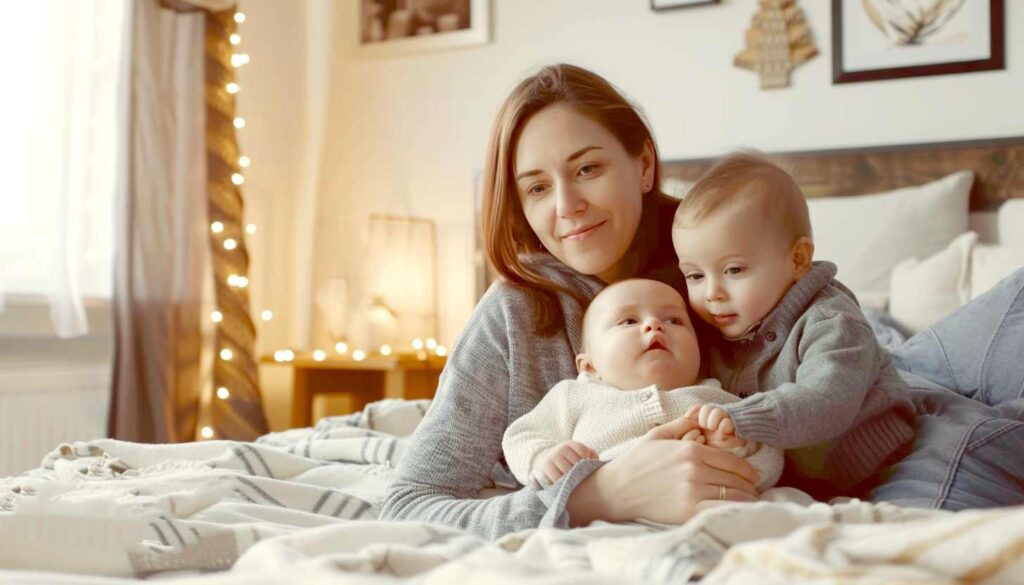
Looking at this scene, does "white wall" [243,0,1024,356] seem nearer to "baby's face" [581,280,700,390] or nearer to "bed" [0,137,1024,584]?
"bed" [0,137,1024,584]

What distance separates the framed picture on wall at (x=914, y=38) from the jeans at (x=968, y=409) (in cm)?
161

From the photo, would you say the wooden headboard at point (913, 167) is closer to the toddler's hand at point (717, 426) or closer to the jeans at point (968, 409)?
the jeans at point (968, 409)

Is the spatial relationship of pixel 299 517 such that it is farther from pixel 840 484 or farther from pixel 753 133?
pixel 753 133

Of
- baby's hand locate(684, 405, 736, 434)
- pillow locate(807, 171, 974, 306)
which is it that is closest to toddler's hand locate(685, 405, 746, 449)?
baby's hand locate(684, 405, 736, 434)

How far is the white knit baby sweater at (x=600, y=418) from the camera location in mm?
1236

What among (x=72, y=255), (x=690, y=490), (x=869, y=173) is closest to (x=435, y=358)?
(x=72, y=255)

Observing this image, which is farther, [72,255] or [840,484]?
[72,255]

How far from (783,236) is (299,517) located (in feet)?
2.24

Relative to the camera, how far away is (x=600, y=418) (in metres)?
1.26

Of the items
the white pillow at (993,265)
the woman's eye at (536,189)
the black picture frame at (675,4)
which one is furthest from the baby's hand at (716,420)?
the black picture frame at (675,4)

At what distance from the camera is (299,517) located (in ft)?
4.27

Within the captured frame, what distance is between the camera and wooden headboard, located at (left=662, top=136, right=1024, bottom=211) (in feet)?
10.00

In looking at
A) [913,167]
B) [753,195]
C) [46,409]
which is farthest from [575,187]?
[46,409]

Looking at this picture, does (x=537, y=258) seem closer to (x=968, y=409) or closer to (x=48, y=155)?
(x=968, y=409)
